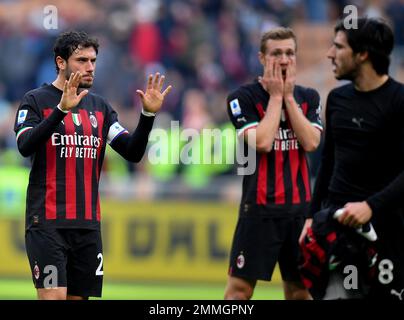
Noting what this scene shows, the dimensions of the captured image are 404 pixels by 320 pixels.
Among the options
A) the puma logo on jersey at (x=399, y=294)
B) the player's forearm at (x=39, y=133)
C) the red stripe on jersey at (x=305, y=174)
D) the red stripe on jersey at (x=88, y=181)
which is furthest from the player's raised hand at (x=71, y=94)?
the puma logo on jersey at (x=399, y=294)

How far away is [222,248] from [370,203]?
7.33 meters

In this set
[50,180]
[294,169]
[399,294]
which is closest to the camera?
[399,294]

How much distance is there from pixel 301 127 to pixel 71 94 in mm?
1996

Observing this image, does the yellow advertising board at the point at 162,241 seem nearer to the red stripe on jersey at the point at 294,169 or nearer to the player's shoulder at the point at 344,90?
the red stripe on jersey at the point at 294,169

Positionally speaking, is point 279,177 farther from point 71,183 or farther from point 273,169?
point 71,183

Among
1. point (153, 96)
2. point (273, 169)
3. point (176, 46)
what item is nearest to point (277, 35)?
point (273, 169)

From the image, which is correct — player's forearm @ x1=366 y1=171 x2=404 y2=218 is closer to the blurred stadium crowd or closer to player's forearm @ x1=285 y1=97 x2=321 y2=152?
player's forearm @ x1=285 y1=97 x2=321 y2=152

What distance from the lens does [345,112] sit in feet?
20.5

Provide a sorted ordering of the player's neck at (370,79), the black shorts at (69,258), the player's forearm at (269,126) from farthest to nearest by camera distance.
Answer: the player's forearm at (269,126), the black shorts at (69,258), the player's neck at (370,79)

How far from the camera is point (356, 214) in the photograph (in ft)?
19.0

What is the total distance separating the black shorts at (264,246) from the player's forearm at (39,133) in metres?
1.96

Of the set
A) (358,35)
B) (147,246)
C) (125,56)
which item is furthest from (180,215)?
(358,35)

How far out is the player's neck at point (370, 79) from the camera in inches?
241

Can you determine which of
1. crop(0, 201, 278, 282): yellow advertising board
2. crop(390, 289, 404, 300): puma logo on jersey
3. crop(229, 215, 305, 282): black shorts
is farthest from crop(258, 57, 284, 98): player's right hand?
crop(0, 201, 278, 282): yellow advertising board
